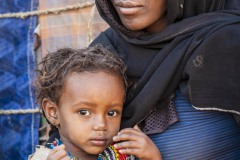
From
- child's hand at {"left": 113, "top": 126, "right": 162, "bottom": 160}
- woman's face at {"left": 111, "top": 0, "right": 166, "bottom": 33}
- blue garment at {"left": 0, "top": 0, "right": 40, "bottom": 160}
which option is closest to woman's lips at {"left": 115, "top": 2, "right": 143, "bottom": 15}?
woman's face at {"left": 111, "top": 0, "right": 166, "bottom": 33}

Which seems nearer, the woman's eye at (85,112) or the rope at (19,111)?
the woman's eye at (85,112)

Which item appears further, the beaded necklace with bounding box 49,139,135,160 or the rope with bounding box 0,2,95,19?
the rope with bounding box 0,2,95,19

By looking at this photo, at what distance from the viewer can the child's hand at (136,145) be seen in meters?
1.92

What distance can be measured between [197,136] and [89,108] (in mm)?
447

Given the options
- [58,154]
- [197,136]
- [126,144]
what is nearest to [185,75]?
[197,136]

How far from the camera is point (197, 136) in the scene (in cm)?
197

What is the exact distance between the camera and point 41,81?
2.18 m

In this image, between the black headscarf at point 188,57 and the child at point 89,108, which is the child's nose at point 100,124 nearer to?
the child at point 89,108

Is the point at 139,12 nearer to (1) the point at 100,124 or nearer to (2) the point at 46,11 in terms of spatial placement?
(1) the point at 100,124

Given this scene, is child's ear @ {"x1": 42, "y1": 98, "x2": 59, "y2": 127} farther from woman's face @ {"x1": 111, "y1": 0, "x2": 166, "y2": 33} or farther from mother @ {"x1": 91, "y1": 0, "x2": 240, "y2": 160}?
woman's face @ {"x1": 111, "y1": 0, "x2": 166, "y2": 33}

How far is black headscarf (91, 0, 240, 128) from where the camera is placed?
1911mm

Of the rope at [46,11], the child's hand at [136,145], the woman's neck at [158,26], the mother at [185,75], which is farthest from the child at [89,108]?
the rope at [46,11]

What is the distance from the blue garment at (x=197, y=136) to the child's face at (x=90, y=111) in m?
0.22

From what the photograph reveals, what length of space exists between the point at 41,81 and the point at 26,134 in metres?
1.74
